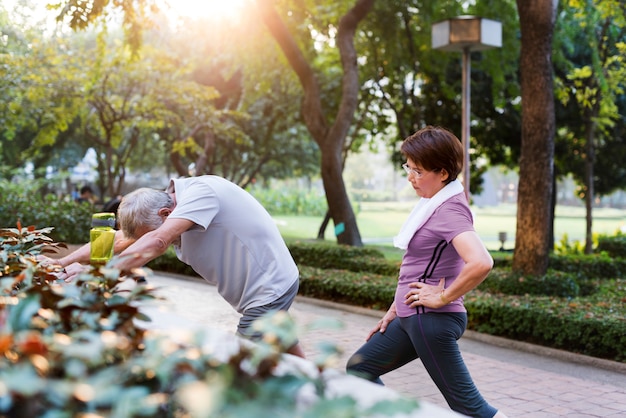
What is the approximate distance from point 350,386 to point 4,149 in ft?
115

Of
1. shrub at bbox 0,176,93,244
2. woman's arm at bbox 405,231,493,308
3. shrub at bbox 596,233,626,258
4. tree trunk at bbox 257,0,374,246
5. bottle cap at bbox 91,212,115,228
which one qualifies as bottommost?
shrub at bbox 596,233,626,258

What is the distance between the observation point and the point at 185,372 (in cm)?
155

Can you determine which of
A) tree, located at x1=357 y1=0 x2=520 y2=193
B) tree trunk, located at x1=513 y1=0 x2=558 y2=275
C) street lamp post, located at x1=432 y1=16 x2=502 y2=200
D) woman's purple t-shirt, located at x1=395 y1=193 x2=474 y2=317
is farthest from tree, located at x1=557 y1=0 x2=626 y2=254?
woman's purple t-shirt, located at x1=395 y1=193 x2=474 y2=317

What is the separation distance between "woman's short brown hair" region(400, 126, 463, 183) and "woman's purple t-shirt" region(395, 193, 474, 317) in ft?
0.51

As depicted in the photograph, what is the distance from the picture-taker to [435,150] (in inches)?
140

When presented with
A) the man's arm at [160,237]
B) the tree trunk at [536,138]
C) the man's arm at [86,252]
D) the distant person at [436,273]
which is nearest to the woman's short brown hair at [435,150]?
the distant person at [436,273]

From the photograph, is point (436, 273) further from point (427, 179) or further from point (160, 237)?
point (160, 237)

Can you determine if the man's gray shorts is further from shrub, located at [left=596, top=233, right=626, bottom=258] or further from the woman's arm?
shrub, located at [left=596, top=233, right=626, bottom=258]

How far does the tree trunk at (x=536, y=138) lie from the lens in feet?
33.7

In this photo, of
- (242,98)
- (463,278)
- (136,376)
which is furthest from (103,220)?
(242,98)

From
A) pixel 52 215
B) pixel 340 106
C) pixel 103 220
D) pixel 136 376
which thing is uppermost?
pixel 340 106

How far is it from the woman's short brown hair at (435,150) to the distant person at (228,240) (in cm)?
81

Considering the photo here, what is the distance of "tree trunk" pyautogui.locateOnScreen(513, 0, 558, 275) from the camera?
33.7 feet

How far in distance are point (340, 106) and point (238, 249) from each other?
38.7 ft
